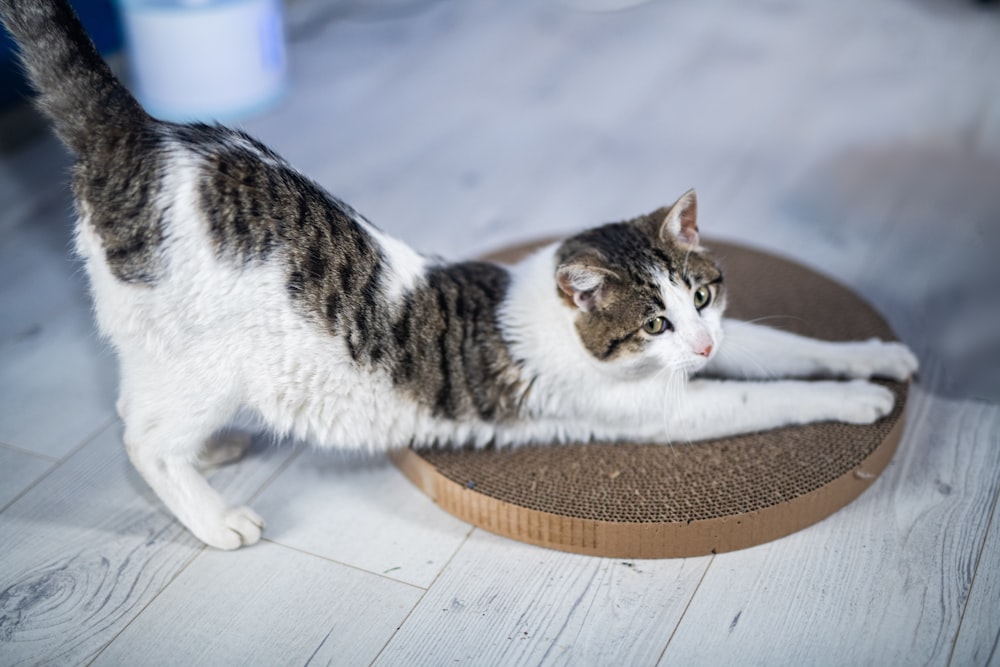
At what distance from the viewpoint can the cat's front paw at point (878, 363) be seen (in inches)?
72.9

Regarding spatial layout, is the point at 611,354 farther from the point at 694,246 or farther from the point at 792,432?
the point at 792,432

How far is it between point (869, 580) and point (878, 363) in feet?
1.53

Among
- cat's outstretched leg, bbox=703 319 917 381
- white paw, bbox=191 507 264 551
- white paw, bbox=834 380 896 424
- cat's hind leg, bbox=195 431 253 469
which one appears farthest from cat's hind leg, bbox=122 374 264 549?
white paw, bbox=834 380 896 424

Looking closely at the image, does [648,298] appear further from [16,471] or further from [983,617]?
[16,471]

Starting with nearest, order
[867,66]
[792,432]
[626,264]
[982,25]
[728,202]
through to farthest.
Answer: [626,264]
[792,432]
[728,202]
[867,66]
[982,25]

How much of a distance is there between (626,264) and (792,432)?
1.47ft

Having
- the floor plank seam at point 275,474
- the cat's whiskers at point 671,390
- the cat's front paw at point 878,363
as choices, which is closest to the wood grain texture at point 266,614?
the floor plank seam at point 275,474

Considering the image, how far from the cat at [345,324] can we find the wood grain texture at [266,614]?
0.07 m

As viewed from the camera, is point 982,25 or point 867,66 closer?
point 867,66

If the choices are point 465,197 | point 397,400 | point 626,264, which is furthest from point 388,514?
point 465,197

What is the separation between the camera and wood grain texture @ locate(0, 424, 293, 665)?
1543 millimetres

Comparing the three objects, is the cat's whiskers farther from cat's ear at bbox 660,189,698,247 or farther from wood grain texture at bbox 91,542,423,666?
wood grain texture at bbox 91,542,423,666

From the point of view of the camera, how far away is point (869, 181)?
2.73 meters

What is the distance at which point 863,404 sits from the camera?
173 centimetres
